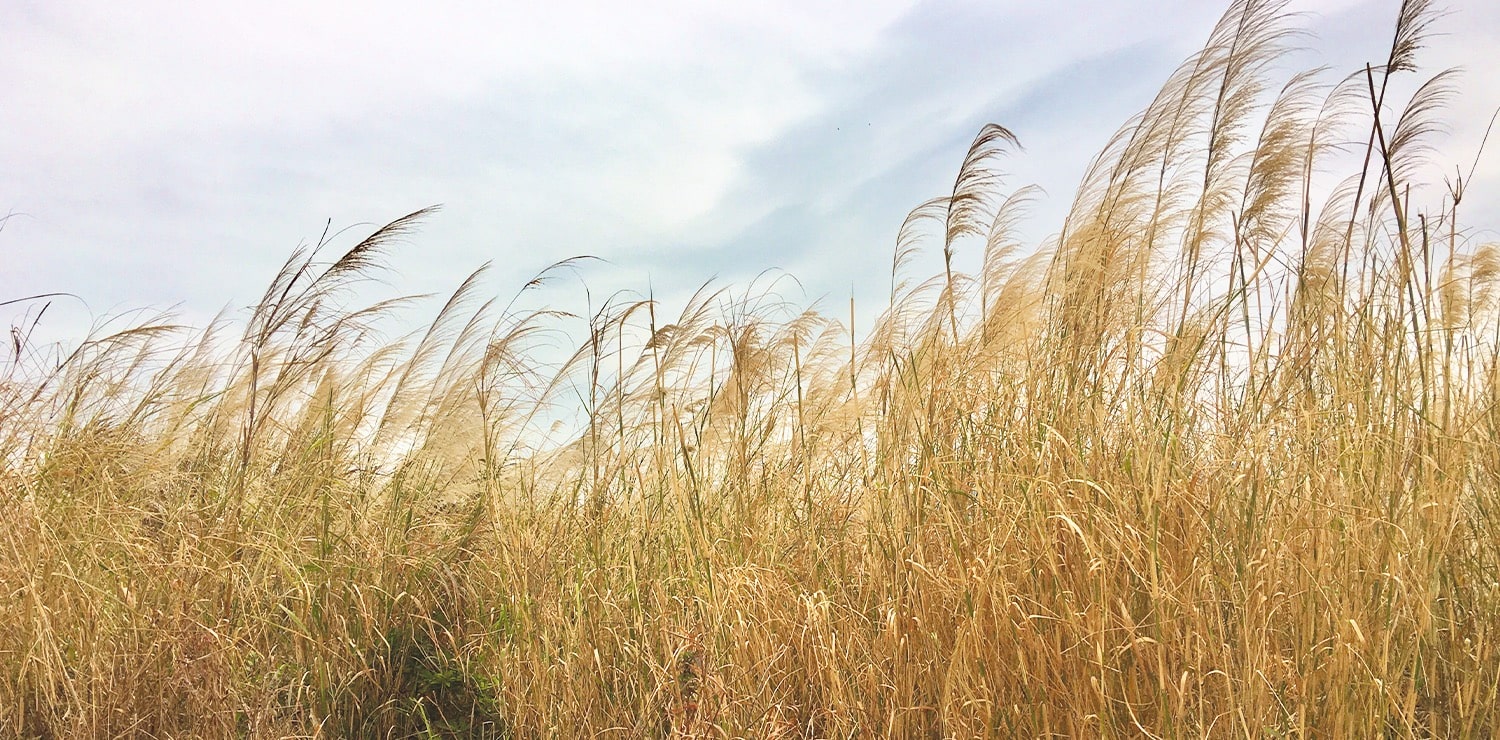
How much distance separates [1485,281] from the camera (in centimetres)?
432

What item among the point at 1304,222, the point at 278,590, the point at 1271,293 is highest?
the point at 1304,222

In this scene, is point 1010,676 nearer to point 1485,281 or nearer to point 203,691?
point 203,691

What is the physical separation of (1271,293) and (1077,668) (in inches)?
70.1

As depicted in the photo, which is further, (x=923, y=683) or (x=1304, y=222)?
(x=1304, y=222)

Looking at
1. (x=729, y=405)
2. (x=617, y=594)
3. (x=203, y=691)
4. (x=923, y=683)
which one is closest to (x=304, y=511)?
(x=203, y=691)

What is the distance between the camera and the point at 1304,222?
3.57 meters

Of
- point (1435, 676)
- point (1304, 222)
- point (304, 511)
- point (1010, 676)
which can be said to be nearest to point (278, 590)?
point (304, 511)

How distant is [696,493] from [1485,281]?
3.46 meters

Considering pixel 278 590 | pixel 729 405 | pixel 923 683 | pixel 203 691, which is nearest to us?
pixel 923 683

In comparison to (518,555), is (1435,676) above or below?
below

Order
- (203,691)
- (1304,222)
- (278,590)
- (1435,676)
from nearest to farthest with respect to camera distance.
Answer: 1. (1435,676)
2. (203,691)
3. (1304,222)
4. (278,590)

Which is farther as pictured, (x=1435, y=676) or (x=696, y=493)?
(x=696, y=493)

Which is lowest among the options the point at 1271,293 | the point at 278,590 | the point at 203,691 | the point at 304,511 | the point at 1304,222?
the point at 203,691

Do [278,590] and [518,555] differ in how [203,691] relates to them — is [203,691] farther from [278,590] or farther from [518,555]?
[518,555]
